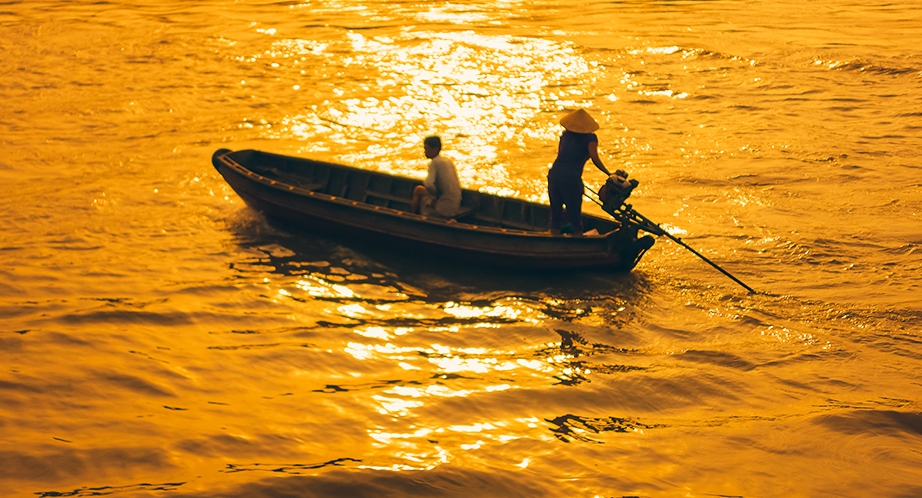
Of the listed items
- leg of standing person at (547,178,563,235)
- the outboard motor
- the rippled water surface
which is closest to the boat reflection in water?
the rippled water surface

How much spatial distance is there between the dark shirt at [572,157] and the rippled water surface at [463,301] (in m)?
1.20

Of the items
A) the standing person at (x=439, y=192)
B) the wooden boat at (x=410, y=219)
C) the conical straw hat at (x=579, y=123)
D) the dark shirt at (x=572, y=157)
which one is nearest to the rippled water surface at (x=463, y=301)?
the wooden boat at (x=410, y=219)

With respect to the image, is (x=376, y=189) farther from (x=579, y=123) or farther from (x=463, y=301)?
(x=579, y=123)

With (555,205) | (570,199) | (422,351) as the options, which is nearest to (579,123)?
(570,199)

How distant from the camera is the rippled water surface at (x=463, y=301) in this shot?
7.17 meters

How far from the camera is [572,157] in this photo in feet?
36.2

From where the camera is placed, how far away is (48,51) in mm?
24219

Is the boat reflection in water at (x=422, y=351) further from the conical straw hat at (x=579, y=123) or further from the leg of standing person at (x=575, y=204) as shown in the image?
the conical straw hat at (x=579, y=123)

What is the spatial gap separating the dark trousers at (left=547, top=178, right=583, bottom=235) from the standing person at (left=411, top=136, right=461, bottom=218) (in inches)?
48.6

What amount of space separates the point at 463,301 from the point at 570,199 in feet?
6.21

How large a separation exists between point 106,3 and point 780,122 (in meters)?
22.7

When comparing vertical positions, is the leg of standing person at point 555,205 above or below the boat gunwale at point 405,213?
above

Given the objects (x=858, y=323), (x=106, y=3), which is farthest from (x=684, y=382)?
(x=106, y=3)

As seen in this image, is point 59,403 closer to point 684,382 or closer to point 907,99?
point 684,382
